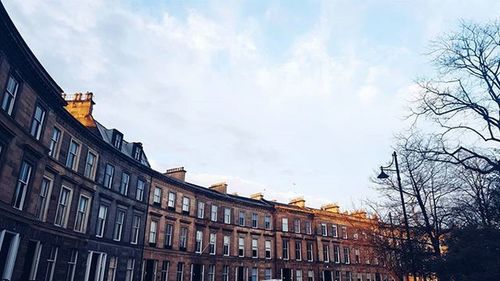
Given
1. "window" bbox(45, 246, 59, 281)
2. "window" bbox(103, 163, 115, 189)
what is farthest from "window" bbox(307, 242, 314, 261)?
"window" bbox(45, 246, 59, 281)

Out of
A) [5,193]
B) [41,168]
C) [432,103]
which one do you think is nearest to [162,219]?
[41,168]

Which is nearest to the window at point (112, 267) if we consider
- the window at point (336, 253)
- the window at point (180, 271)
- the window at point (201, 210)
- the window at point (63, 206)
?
the window at point (63, 206)

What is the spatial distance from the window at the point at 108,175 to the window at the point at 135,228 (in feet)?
14.2

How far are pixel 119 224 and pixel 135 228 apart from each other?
2116 millimetres

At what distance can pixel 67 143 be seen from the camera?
23.0m

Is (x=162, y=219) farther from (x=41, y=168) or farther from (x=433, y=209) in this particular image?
(x=433, y=209)

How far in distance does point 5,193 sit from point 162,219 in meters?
18.9

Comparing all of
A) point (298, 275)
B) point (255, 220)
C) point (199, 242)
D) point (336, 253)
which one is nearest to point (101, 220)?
point (199, 242)

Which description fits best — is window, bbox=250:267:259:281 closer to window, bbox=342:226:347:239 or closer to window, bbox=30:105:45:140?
window, bbox=342:226:347:239

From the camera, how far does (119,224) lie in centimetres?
2848

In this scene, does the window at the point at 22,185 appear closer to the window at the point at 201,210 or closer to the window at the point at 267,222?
the window at the point at 201,210

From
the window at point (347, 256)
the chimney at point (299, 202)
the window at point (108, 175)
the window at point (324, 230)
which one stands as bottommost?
the window at point (347, 256)

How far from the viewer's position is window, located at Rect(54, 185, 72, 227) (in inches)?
866

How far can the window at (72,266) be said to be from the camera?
22755 mm
